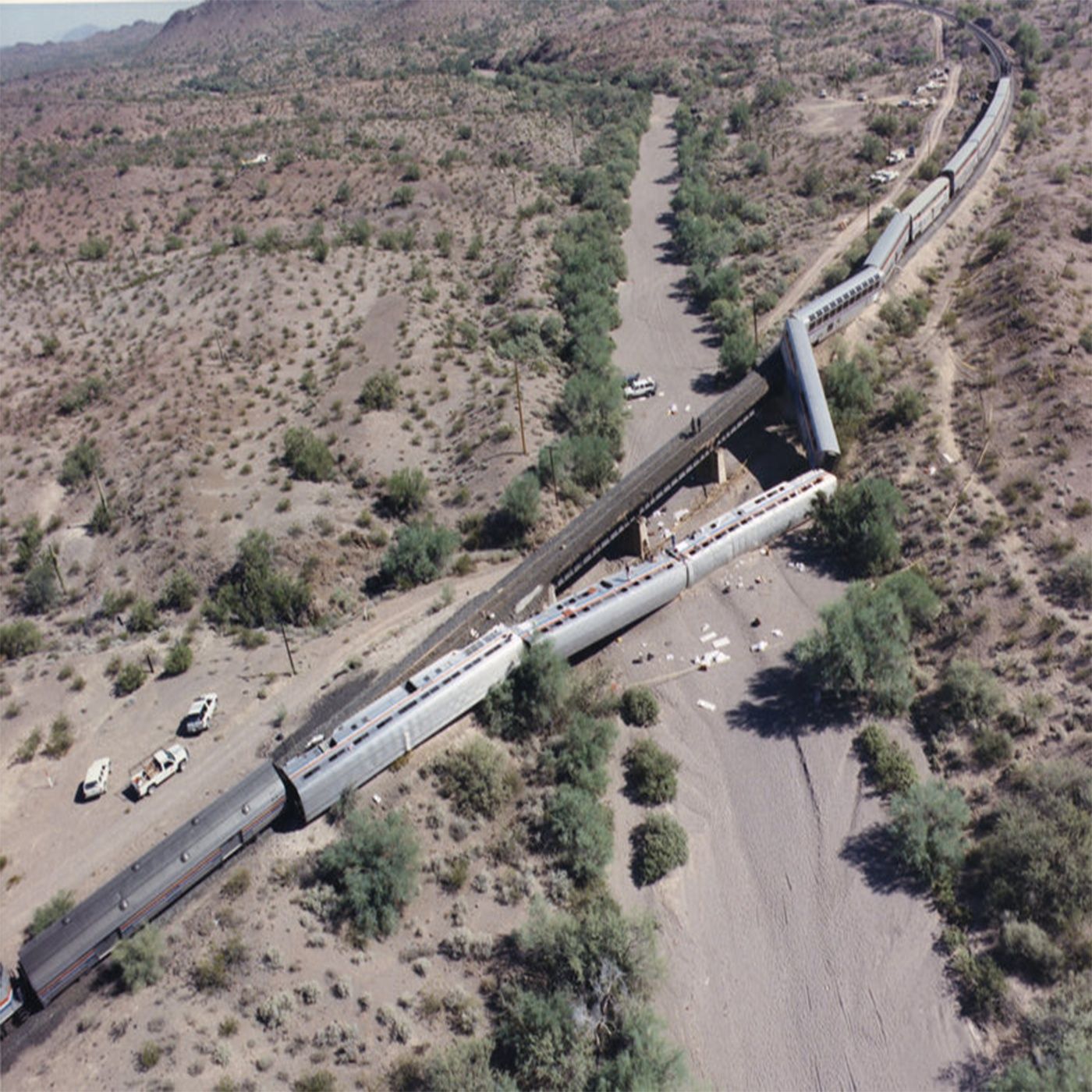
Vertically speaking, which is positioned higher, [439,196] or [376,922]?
[439,196]

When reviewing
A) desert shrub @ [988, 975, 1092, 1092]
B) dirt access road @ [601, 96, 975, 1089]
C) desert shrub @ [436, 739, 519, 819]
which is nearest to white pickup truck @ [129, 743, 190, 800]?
desert shrub @ [436, 739, 519, 819]

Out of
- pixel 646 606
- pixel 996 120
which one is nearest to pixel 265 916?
pixel 646 606

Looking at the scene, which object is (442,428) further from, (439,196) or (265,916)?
(439,196)

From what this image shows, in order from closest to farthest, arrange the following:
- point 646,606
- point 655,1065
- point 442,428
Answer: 1. point 655,1065
2. point 646,606
3. point 442,428

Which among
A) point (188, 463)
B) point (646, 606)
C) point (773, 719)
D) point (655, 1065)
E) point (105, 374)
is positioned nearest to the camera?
point (655, 1065)

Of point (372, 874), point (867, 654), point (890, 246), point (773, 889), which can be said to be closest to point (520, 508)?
point (867, 654)

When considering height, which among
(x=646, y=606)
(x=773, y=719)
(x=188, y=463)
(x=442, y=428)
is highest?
(x=188, y=463)

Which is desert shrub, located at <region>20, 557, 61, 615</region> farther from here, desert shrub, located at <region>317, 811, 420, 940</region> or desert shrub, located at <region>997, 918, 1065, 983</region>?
desert shrub, located at <region>997, 918, 1065, 983</region>

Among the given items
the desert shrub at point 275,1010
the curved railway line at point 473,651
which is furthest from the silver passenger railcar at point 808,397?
the desert shrub at point 275,1010
